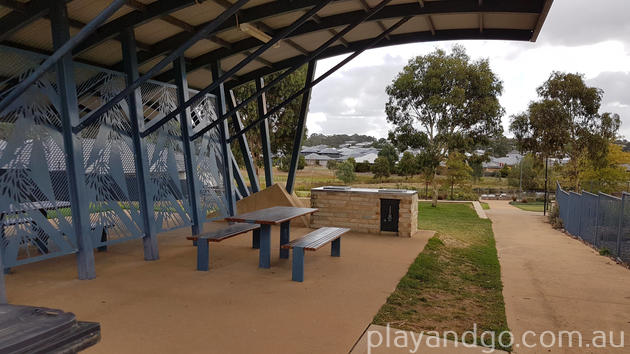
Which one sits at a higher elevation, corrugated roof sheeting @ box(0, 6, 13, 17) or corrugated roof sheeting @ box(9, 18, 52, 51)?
corrugated roof sheeting @ box(0, 6, 13, 17)

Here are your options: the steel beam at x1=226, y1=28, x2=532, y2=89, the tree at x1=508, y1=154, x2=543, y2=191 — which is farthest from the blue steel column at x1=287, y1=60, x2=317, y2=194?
the tree at x1=508, y1=154, x2=543, y2=191

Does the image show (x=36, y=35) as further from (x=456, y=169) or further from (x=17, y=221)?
(x=456, y=169)

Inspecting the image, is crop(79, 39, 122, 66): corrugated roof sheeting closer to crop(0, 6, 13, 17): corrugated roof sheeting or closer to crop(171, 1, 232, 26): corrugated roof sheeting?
crop(171, 1, 232, 26): corrugated roof sheeting

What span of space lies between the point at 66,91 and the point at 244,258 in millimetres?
3883

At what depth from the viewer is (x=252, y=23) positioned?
8.26 meters

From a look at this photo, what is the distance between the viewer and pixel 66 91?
6.21m

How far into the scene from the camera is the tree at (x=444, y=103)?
2091cm

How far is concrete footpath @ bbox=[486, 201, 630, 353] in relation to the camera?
14.6 ft

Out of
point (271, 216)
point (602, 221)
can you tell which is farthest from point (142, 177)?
point (602, 221)

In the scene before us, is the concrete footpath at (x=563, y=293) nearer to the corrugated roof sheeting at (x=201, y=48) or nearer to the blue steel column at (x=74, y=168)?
the blue steel column at (x=74, y=168)

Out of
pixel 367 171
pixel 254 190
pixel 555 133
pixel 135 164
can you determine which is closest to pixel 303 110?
pixel 254 190

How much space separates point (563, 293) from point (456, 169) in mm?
18244

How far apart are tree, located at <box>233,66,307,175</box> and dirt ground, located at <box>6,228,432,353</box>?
14.0 m

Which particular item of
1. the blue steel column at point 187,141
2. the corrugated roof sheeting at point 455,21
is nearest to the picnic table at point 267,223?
the blue steel column at point 187,141
